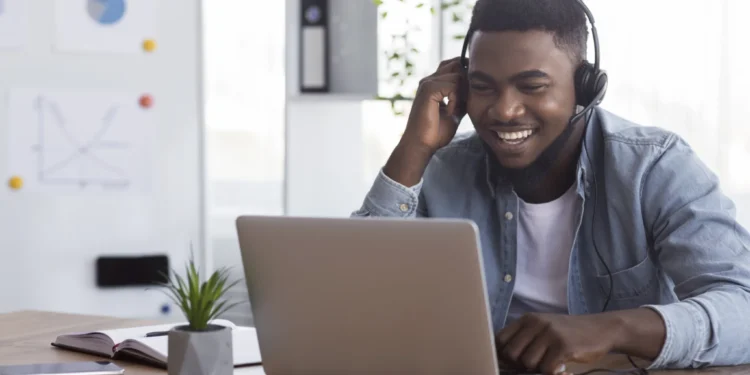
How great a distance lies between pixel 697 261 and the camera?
1.58 metres

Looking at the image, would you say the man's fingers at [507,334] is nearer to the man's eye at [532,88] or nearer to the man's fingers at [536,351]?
the man's fingers at [536,351]

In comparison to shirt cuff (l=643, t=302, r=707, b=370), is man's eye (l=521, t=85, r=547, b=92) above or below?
above

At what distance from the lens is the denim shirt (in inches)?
62.1

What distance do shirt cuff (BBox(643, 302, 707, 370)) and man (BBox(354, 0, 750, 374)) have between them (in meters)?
0.12

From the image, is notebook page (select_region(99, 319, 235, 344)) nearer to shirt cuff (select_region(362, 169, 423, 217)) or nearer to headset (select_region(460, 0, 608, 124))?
shirt cuff (select_region(362, 169, 423, 217))

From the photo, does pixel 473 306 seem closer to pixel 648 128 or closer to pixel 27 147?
pixel 648 128

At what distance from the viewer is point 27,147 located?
3.08 meters

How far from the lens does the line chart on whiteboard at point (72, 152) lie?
3088 mm

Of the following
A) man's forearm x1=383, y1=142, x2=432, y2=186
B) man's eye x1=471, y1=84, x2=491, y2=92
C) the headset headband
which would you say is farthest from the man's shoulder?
man's forearm x1=383, y1=142, x2=432, y2=186

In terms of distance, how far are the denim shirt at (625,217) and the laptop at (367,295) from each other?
1.61ft

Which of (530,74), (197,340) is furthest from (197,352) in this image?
(530,74)

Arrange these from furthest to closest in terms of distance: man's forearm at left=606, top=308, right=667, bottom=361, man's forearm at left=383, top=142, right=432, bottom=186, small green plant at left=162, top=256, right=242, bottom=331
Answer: man's forearm at left=383, top=142, right=432, bottom=186 → man's forearm at left=606, top=308, right=667, bottom=361 → small green plant at left=162, top=256, right=242, bottom=331

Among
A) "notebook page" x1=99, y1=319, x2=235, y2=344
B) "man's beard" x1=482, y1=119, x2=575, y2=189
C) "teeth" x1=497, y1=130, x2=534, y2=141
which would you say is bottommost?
"notebook page" x1=99, y1=319, x2=235, y2=344

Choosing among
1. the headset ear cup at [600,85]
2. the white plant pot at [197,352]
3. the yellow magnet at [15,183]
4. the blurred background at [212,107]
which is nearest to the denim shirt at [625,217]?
the headset ear cup at [600,85]
